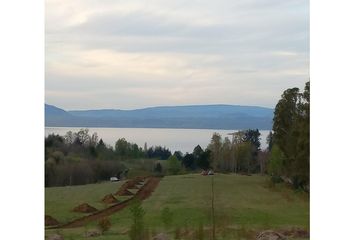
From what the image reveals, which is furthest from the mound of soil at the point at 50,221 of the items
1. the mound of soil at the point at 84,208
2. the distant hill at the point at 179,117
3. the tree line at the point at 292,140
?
the tree line at the point at 292,140

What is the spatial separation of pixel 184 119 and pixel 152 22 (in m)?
0.62

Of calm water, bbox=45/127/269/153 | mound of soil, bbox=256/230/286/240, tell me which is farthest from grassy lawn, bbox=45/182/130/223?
mound of soil, bbox=256/230/286/240

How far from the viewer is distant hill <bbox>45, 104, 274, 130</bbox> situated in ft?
16.2

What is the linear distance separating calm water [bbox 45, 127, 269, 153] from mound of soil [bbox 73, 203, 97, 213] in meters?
0.40

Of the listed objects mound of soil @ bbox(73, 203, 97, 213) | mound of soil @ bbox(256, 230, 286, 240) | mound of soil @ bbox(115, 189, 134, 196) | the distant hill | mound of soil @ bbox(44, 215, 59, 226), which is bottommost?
mound of soil @ bbox(256, 230, 286, 240)

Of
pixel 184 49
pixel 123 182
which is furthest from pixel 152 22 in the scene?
pixel 123 182

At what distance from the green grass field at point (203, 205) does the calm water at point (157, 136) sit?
0.65 feet

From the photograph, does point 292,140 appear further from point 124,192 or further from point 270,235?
point 124,192

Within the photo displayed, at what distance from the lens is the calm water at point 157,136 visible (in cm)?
496

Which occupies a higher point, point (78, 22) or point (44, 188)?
point (78, 22)

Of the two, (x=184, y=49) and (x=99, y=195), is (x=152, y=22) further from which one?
(x=99, y=195)

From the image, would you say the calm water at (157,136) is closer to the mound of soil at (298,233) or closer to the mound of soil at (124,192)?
the mound of soil at (124,192)

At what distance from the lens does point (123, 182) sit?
4.96 m

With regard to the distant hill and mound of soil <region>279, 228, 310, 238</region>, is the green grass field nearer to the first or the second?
mound of soil <region>279, 228, 310, 238</region>
